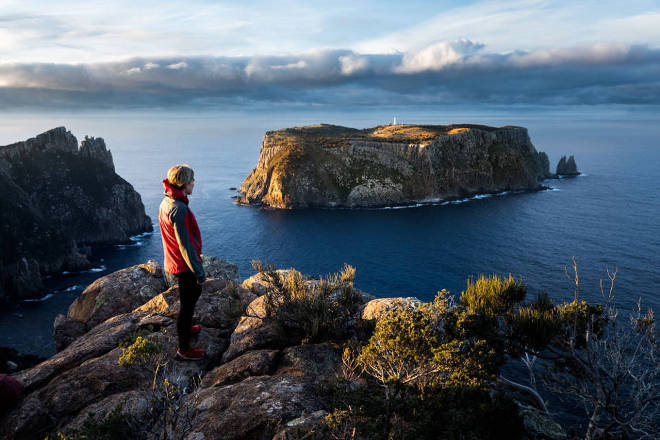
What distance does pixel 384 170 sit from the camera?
127m

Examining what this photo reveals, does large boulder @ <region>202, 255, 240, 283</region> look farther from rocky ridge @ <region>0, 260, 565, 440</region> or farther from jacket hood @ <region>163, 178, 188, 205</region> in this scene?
jacket hood @ <region>163, 178, 188, 205</region>

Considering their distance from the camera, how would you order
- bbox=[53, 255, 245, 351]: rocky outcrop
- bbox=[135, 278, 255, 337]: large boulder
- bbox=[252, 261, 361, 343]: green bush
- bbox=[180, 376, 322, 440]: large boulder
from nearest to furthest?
bbox=[180, 376, 322, 440]: large boulder → bbox=[252, 261, 361, 343]: green bush → bbox=[135, 278, 255, 337]: large boulder → bbox=[53, 255, 245, 351]: rocky outcrop

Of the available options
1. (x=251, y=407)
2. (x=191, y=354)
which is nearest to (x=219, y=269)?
(x=191, y=354)

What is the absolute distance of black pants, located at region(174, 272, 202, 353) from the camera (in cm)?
750

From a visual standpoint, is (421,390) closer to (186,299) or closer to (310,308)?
(310,308)

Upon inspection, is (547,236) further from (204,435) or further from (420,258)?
(204,435)

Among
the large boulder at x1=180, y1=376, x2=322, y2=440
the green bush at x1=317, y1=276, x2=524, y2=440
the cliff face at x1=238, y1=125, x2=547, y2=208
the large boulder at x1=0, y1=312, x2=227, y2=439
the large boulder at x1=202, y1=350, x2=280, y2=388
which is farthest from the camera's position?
the cliff face at x1=238, y1=125, x2=547, y2=208

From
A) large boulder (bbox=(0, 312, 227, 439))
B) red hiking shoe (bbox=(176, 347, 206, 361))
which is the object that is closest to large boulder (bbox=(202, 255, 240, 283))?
large boulder (bbox=(0, 312, 227, 439))

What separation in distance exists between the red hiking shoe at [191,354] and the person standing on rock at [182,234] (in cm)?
104

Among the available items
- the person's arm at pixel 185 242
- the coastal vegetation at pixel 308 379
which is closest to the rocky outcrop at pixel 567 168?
the coastal vegetation at pixel 308 379

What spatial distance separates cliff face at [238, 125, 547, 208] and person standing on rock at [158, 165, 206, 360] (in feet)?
359

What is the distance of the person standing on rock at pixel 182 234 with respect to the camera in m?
6.81

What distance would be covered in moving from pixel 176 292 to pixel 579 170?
207688 mm

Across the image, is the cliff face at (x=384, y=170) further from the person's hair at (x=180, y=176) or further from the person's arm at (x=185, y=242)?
the person's hair at (x=180, y=176)
